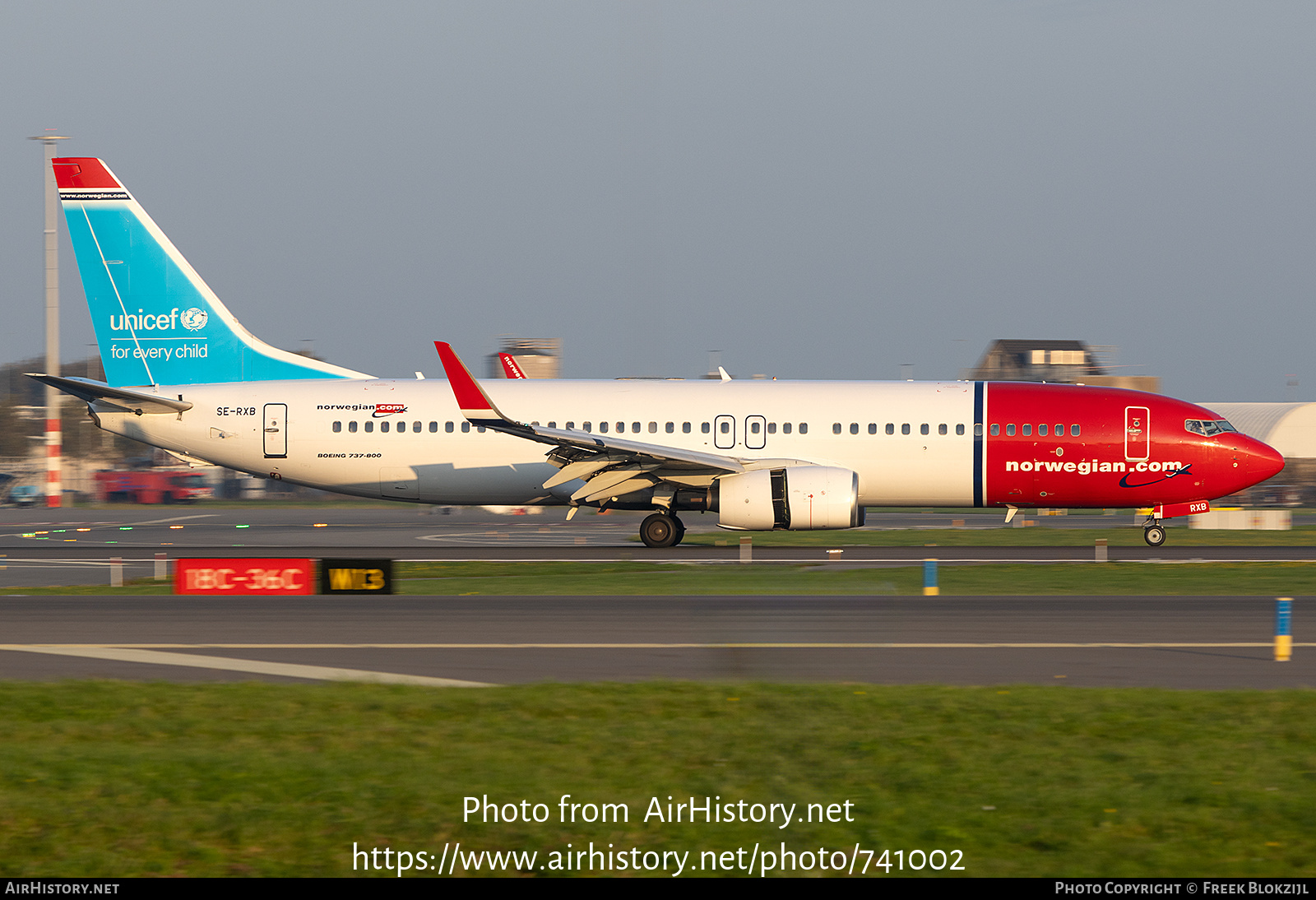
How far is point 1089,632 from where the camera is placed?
16.1 meters

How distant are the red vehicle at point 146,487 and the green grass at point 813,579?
45356 millimetres

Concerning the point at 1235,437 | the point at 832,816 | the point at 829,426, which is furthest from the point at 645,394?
the point at 832,816

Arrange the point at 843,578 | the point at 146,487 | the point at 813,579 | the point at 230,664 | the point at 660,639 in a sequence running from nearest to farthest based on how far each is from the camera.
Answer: the point at 230,664 → the point at 660,639 → the point at 813,579 → the point at 843,578 → the point at 146,487

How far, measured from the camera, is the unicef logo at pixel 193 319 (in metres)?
30.3

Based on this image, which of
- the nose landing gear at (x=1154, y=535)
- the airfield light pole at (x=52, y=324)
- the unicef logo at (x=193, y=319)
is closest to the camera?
the nose landing gear at (x=1154, y=535)

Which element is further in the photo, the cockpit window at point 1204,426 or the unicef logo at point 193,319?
the unicef logo at point 193,319

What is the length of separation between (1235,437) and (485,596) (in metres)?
19.8

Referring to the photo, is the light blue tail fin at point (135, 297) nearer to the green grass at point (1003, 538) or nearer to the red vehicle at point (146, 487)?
the green grass at point (1003, 538)

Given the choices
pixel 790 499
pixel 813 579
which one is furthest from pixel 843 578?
pixel 790 499

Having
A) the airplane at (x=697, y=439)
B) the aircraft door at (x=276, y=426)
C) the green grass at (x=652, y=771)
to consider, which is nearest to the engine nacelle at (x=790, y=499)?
the airplane at (x=697, y=439)

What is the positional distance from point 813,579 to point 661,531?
282 inches

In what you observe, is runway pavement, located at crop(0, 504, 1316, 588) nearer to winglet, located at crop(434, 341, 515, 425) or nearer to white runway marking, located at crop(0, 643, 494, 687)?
winglet, located at crop(434, 341, 515, 425)

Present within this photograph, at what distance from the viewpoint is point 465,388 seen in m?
26.8

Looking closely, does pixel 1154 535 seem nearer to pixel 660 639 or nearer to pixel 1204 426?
pixel 1204 426
